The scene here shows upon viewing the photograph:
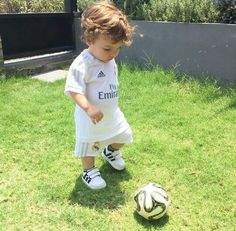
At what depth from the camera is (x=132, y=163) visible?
352 cm

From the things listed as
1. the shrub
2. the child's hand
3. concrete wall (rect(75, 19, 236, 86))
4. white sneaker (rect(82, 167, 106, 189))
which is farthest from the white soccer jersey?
the shrub

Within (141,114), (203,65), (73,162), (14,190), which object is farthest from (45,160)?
(203,65)

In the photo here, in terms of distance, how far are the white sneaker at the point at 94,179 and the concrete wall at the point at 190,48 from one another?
122 inches

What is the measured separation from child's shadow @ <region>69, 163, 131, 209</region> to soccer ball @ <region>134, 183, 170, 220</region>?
260 mm

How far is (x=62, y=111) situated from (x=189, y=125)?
1.55 metres

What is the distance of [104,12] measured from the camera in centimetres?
268

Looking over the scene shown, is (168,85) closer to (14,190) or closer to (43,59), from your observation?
(43,59)

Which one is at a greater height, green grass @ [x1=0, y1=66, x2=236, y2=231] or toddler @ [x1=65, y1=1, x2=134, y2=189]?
toddler @ [x1=65, y1=1, x2=134, y2=189]

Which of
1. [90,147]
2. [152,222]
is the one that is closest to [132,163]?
[90,147]

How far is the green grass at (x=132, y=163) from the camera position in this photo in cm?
279

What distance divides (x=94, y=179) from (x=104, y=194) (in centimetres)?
14

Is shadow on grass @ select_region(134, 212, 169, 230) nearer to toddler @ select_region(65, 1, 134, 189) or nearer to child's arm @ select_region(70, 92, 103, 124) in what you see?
toddler @ select_region(65, 1, 134, 189)

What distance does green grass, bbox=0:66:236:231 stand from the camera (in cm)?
279

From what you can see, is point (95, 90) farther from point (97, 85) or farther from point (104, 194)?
point (104, 194)
